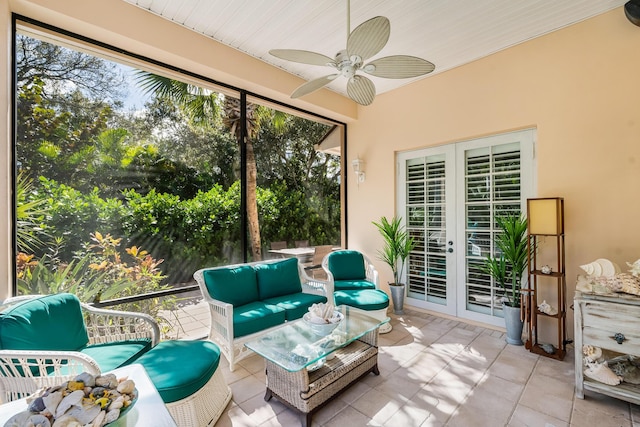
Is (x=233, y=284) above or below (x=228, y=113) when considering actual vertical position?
below

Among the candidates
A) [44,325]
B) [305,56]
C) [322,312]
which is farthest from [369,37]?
[44,325]

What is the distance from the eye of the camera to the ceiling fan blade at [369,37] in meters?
1.83

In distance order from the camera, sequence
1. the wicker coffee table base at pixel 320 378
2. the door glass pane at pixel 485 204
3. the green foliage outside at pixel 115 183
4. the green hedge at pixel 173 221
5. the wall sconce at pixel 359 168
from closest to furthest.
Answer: the wicker coffee table base at pixel 320 378, the green foliage outside at pixel 115 183, the green hedge at pixel 173 221, the door glass pane at pixel 485 204, the wall sconce at pixel 359 168

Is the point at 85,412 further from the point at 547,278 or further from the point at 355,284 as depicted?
the point at 547,278

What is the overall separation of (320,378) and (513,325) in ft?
7.91

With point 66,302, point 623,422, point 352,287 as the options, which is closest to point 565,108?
point 623,422

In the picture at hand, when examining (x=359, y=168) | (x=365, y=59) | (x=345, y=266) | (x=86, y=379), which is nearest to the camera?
(x=86, y=379)

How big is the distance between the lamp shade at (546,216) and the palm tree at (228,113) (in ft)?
10.4

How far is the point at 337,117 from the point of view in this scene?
496 cm

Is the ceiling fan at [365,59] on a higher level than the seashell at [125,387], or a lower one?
higher

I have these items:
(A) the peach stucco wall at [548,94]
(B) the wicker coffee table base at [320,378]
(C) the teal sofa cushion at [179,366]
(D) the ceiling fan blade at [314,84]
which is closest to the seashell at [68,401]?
(C) the teal sofa cushion at [179,366]

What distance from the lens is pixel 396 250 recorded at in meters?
4.26

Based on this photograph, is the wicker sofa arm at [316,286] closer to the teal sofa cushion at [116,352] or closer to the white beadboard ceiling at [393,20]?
the teal sofa cushion at [116,352]

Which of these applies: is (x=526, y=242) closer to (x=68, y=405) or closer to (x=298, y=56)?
(x=298, y=56)
